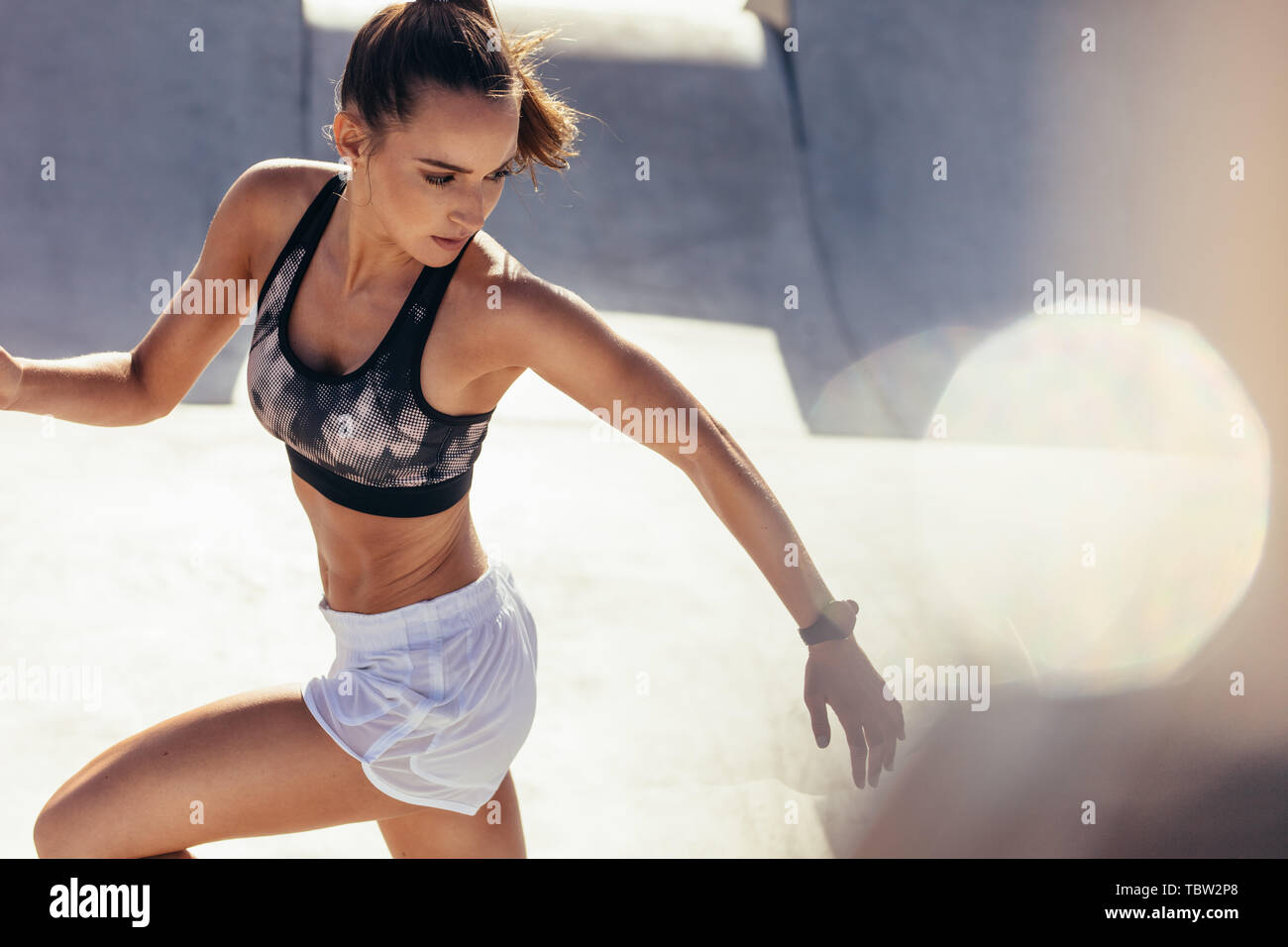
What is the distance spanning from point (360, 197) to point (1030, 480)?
491 cm

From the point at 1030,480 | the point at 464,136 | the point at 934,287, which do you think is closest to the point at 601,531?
the point at 1030,480

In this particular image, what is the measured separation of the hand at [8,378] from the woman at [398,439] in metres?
0.01

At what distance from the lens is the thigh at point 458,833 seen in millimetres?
2094

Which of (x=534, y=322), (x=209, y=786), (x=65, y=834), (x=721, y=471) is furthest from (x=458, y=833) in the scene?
(x=534, y=322)

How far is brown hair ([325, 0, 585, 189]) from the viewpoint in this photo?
68.7 inches

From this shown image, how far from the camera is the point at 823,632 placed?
71.7 inches

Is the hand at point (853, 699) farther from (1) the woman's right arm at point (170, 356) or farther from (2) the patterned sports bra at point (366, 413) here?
(1) the woman's right arm at point (170, 356)

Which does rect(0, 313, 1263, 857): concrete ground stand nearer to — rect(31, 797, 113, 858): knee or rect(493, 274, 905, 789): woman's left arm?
rect(31, 797, 113, 858): knee

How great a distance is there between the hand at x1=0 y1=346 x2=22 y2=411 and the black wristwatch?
156 centimetres

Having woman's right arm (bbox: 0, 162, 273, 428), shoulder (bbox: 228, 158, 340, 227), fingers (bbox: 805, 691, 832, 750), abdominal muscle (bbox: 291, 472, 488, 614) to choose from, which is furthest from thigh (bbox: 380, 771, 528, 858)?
shoulder (bbox: 228, 158, 340, 227)

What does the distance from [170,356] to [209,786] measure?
97 centimetres
